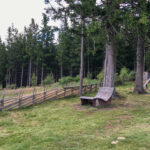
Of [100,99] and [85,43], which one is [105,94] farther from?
[85,43]

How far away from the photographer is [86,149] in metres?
3.18

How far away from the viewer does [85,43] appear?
21.1m

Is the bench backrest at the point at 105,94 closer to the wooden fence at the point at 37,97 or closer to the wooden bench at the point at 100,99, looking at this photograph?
the wooden bench at the point at 100,99

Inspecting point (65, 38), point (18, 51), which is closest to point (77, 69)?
point (18, 51)

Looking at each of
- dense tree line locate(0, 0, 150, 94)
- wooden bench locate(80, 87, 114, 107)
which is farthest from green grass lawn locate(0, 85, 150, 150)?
dense tree line locate(0, 0, 150, 94)

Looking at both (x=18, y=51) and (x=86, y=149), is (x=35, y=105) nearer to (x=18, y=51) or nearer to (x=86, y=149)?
(x=86, y=149)

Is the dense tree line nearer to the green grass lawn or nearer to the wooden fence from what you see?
the wooden fence

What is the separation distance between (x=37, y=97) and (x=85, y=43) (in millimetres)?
12939

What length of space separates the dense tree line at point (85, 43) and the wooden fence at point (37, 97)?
159 centimetres

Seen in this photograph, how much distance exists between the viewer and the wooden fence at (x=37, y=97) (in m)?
7.98

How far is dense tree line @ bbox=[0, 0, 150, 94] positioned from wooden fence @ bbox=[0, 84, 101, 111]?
62.4 inches

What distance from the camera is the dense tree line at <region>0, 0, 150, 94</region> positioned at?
7828 millimetres

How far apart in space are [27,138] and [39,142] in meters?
0.47

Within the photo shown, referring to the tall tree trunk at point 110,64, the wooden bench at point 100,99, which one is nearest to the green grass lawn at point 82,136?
the wooden bench at point 100,99
